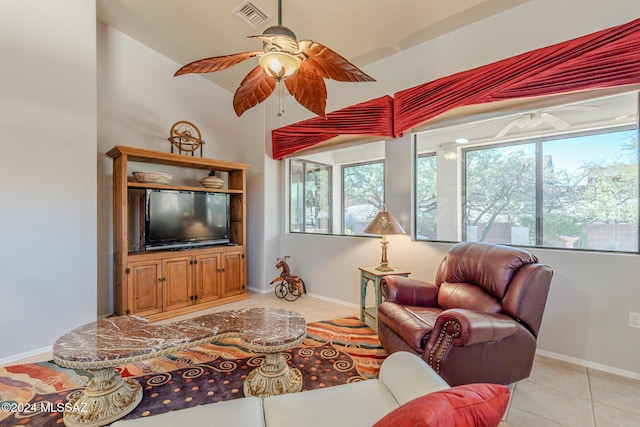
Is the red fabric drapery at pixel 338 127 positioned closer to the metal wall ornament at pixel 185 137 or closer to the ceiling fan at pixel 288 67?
the metal wall ornament at pixel 185 137

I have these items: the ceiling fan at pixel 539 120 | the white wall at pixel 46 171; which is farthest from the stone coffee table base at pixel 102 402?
the ceiling fan at pixel 539 120

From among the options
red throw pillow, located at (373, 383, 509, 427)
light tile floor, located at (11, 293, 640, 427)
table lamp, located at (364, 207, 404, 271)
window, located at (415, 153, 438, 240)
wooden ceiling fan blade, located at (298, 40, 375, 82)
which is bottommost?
light tile floor, located at (11, 293, 640, 427)

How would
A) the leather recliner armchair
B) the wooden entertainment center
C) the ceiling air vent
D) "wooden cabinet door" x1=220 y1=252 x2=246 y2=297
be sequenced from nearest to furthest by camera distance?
the leather recliner armchair
the ceiling air vent
the wooden entertainment center
"wooden cabinet door" x1=220 y1=252 x2=246 y2=297

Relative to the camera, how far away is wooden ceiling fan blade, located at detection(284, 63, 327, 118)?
1.89 m

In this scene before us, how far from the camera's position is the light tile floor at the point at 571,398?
5.46 ft

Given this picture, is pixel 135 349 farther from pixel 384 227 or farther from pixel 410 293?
pixel 384 227

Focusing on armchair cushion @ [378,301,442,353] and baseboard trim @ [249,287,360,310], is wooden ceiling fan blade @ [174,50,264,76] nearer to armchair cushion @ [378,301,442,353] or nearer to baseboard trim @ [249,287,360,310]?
armchair cushion @ [378,301,442,353]

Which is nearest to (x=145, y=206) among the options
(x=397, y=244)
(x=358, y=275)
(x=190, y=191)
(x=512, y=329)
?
(x=190, y=191)

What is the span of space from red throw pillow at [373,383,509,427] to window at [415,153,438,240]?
2.61m

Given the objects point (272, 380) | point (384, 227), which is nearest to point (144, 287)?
point (272, 380)

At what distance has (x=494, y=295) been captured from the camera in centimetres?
213

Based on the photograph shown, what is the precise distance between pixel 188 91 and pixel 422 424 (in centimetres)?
465

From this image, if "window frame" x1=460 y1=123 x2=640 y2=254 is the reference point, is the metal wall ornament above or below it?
above

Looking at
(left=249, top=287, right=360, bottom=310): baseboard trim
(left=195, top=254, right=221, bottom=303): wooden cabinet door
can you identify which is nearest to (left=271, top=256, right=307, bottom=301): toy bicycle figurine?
(left=249, top=287, right=360, bottom=310): baseboard trim
